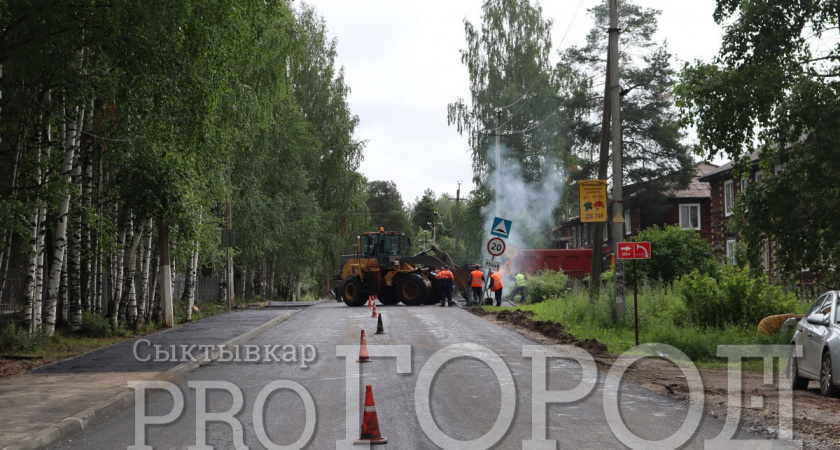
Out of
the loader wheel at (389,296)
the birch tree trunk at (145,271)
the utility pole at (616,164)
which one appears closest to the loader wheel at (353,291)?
the loader wheel at (389,296)

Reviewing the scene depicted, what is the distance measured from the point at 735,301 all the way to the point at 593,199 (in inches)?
157

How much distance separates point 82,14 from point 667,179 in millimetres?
42612

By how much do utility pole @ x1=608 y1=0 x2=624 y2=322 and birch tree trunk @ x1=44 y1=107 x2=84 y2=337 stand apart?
12.0 metres

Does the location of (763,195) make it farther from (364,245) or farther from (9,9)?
(364,245)

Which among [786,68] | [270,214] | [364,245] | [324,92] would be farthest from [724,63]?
[324,92]

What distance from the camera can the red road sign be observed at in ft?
57.1

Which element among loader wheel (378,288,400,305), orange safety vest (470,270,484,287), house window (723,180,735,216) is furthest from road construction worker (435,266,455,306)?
house window (723,180,735,216)

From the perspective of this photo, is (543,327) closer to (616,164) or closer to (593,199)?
(593,199)

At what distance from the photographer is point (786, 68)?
18766 millimetres

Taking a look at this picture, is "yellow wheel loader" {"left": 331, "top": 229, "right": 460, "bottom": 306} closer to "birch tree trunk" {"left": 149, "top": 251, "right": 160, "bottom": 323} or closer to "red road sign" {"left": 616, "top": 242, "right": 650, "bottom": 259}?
"birch tree trunk" {"left": 149, "top": 251, "right": 160, "bottom": 323}

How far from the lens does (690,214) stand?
198ft

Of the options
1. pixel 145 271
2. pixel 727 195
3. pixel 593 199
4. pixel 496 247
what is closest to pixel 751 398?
pixel 593 199

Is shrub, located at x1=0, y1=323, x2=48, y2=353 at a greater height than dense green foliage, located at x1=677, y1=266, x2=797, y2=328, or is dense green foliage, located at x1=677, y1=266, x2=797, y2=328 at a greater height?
dense green foliage, located at x1=677, y1=266, x2=797, y2=328

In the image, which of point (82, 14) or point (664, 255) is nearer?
point (82, 14)
